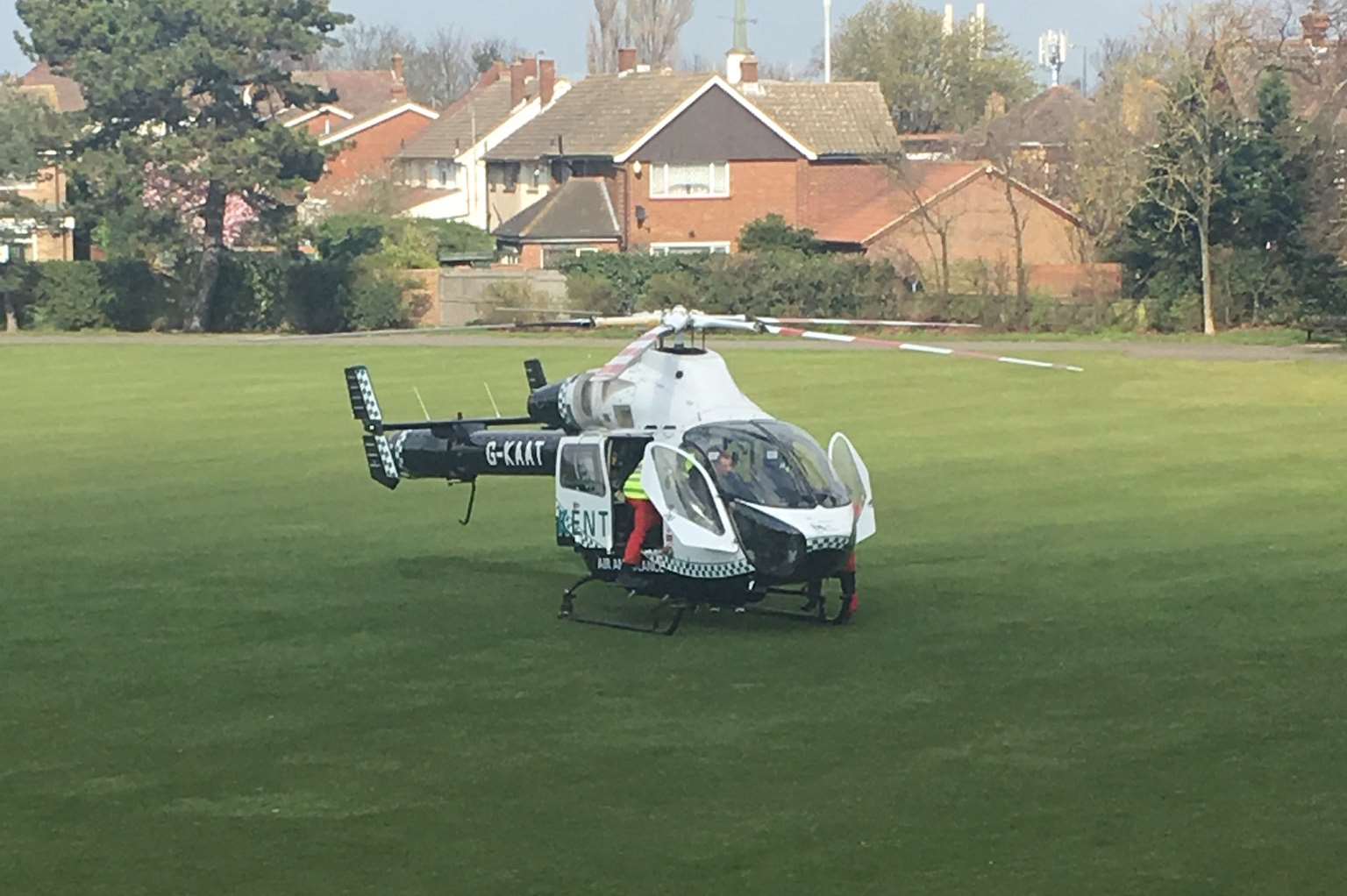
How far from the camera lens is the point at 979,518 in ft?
66.2

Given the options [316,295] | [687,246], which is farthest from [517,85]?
[316,295]

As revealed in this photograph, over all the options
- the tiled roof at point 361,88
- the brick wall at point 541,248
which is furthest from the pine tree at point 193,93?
the tiled roof at point 361,88

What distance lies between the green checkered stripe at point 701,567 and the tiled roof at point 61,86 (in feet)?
220

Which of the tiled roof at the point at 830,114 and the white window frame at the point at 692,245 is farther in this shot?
the tiled roof at the point at 830,114

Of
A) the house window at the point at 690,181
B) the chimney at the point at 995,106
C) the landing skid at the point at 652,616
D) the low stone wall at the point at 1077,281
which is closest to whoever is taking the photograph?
the landing skid at the point at 652,616

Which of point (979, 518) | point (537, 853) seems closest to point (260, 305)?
point (979, 518)

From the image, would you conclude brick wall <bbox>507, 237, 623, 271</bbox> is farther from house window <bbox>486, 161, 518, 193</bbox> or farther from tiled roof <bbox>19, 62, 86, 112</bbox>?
tiled roof <bbox>19, 62, 86, 112</bbox>

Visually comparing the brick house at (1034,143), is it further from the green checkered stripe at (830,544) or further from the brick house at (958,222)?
the green checkered stripe at (830,544)

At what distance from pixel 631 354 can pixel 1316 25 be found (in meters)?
45.3

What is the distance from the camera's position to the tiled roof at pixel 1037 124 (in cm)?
5997

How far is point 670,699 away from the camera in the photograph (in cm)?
1276

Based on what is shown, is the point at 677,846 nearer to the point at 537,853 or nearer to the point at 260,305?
the point at 537,853

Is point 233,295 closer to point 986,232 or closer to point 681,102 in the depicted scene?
point 681,102

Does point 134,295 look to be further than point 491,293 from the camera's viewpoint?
Yes
